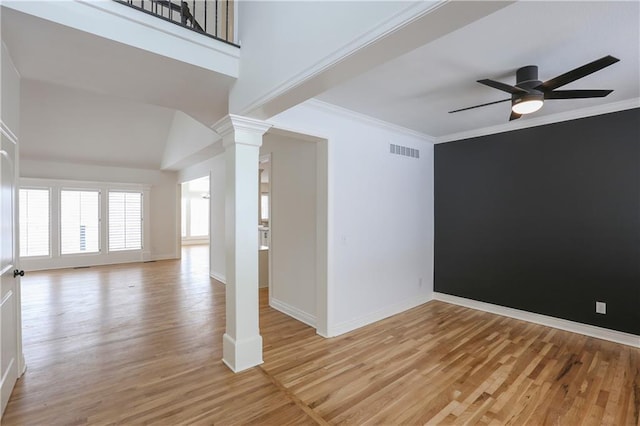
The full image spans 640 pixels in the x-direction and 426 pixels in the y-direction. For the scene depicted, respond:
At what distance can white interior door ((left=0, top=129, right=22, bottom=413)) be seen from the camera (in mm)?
2074

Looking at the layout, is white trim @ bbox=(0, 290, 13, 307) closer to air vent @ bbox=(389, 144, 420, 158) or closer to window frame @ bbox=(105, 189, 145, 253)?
air vent @ bbox=(389, 144, 420, 158)

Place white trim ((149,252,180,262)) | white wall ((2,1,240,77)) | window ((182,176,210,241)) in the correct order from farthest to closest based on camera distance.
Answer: window ((182,176,210,241)) < white trim ((149,252,180,262)) < white wall ((2,1,240,77))

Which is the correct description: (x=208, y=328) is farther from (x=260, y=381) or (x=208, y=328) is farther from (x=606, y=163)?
(x=606, y=163)

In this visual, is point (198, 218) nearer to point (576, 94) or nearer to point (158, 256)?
point (158, 256)

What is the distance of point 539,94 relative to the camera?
2500mm

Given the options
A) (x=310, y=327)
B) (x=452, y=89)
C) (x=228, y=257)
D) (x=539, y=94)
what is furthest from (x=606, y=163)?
(x=228, y=257)

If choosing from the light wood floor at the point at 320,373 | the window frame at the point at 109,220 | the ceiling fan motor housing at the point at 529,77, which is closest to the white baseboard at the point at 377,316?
the light wood floor at the point at 320,373

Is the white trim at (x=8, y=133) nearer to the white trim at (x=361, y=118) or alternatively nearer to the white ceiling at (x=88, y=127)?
the white trim at (x=361, y=118)

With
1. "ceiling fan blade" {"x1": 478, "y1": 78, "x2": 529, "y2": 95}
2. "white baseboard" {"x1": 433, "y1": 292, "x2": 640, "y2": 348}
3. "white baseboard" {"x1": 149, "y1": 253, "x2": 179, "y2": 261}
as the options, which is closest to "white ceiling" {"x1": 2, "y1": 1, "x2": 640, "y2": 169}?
"ceiling fan blade" {"x1": 478, "y1": 78, "x2": 529, "y2": 95}

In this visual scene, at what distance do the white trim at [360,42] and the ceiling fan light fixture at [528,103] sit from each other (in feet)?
6.19

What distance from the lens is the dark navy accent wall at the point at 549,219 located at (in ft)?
11.0

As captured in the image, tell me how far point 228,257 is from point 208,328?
1375 millimetres

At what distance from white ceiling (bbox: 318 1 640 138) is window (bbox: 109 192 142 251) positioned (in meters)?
7.07

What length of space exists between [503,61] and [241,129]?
226cm
